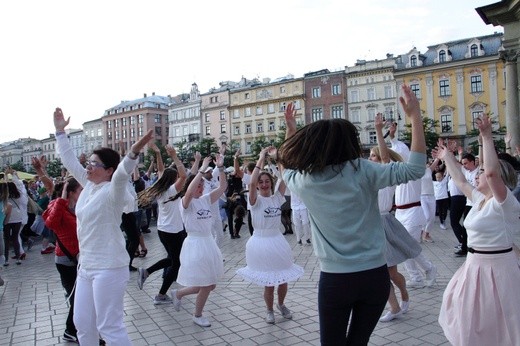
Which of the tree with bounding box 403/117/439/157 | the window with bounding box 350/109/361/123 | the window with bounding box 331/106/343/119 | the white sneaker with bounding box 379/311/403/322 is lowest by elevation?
the white sneaker with bounding box 379/311/403/322

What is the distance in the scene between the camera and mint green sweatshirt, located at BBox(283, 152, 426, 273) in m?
2.65

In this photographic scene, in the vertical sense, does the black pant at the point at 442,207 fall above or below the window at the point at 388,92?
below

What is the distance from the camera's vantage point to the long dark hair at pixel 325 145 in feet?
8.73

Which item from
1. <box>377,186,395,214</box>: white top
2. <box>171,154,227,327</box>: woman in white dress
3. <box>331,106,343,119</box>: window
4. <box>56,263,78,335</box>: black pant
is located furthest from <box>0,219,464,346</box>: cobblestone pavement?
<box>331,106,343,119</box>: window

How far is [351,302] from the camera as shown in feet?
8.71

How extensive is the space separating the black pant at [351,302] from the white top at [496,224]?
1.65 m

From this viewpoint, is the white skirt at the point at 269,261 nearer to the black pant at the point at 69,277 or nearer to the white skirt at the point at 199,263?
the white skirt at the point at 199,263

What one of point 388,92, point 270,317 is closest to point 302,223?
point 270,317

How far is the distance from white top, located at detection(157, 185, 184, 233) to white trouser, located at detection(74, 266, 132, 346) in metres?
3.18

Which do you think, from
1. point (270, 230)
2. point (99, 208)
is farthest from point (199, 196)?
point (99, 208)

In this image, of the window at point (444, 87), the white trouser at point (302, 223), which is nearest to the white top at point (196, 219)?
the white trouser at point (302, 223)

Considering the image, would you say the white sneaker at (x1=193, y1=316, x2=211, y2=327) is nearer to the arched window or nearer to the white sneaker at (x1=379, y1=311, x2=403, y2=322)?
the white sneaker at (x1=379, y1=311, x2=403, y2=322)

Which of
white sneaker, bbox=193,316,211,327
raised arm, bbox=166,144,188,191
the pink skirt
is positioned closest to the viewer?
the pink skirt

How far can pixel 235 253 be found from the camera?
11273 millimetres
